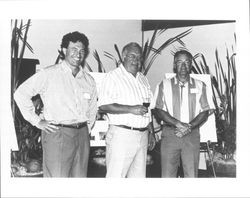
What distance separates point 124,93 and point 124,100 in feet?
0.17

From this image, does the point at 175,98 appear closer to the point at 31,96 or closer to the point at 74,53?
the point at 74,53

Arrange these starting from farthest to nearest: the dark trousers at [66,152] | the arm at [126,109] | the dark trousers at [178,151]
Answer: the dark trousers at [178,151] < the arm at [126,109] < the dark trousers at [66,152]

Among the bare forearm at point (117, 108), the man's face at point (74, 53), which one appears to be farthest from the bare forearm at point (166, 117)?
the man's face at point (74, 53)

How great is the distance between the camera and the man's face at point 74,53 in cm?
286

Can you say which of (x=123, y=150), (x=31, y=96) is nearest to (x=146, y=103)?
(x=123, y=150)

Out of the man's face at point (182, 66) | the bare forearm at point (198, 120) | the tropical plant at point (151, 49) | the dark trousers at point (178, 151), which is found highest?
the tropical plant at point (151, 49)

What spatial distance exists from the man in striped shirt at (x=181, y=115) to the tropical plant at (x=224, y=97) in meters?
0.08

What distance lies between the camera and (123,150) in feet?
9.56

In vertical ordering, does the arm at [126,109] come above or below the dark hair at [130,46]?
below

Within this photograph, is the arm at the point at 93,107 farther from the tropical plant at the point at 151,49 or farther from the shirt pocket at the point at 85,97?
the tropical plant at the point at 151,49

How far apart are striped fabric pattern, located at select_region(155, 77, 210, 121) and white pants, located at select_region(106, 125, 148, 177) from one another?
268 mm

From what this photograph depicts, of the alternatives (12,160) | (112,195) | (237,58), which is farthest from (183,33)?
(12,160)

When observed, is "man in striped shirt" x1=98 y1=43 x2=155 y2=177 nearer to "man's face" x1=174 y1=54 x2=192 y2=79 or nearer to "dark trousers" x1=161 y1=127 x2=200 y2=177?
"dark trousers" x1=161 y1=127 x2=200 y2=177

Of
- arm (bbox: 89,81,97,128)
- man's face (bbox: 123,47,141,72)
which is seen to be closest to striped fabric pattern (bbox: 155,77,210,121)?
man's face (bbox: 123,47,141,72)
